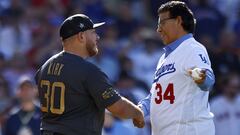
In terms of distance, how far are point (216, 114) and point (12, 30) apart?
3.63 meters

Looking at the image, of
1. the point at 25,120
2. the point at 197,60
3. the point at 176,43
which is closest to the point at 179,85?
the point at 197,60

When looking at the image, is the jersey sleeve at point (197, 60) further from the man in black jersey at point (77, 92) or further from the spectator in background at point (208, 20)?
the spectator in background at point (208, 20)

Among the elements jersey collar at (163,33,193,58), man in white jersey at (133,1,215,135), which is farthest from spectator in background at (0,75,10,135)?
jersey collar at (163,33,193,58)

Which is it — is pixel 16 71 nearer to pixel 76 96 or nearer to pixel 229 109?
pixel 229 109

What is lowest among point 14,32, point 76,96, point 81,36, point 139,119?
point 14,32

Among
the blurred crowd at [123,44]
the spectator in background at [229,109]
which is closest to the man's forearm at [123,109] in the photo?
the blurred crowd at [123,44]

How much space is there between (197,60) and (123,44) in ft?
22.1

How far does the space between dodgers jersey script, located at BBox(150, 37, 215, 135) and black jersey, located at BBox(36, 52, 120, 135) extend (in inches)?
16.6

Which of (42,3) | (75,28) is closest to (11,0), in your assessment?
(42,3)

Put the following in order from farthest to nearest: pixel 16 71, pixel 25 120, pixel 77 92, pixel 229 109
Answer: pixel 16 71 → pixel 229 109 → pixel 25 120 → pixel 77 92

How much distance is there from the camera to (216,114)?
12.1 meters

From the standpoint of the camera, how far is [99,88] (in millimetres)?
6809

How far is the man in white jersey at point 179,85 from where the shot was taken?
269 inches

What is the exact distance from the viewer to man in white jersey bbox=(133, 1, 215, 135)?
684 centimetres
